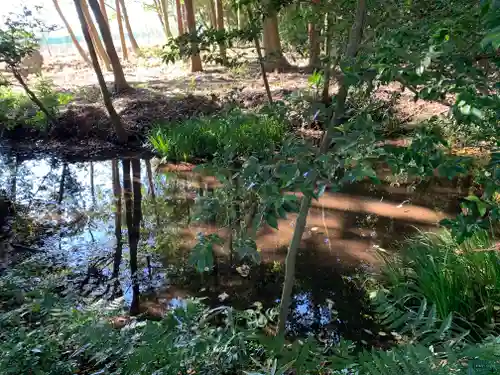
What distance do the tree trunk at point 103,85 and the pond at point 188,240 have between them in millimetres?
928

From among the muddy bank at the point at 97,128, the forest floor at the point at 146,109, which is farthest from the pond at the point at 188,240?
the forest floor at the point at 146,109

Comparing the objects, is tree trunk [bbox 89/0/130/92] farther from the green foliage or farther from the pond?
the pond

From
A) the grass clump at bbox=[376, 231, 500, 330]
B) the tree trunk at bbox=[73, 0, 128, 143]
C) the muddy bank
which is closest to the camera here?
the grass clump at bbox=[376, 231, 500, 330]

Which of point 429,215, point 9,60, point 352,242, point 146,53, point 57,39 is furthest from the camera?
point 57,39

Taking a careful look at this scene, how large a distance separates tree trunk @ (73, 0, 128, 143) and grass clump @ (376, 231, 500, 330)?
4721 mm

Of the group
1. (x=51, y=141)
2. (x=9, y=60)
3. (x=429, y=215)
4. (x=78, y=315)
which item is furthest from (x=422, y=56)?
(x=51, y=141)

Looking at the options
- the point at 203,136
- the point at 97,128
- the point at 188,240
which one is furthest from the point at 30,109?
the point at 188,240

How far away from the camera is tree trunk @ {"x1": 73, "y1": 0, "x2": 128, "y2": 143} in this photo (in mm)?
5402

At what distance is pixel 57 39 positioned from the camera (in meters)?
23.6

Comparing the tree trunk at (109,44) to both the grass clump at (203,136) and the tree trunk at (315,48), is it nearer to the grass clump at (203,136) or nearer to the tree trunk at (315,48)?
the grass clump at (203,136)

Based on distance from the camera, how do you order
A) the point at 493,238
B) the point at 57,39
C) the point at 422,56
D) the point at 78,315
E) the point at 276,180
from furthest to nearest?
the point at 57,39 < the point at 493,238 < the point at 78,315 < the point at 276,180 < the point at 422,56

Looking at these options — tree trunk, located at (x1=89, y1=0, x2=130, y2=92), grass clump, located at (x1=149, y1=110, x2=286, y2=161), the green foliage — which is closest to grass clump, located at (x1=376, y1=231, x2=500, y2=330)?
grass clump, located at (x1=149, y1=110, x2=286, y2=161)

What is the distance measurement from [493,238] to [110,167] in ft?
16.1

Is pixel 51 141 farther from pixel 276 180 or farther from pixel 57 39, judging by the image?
pixel 57 39
